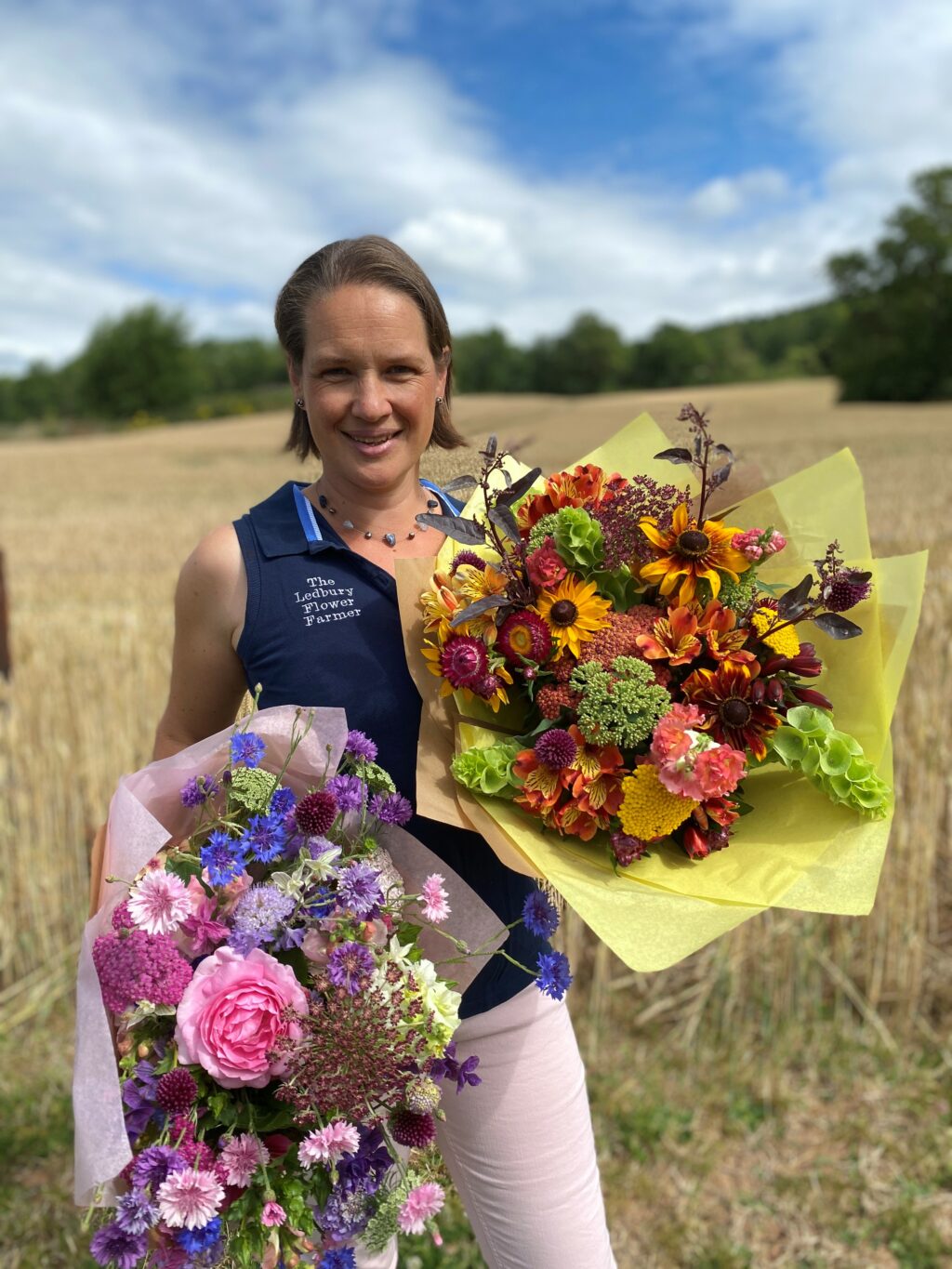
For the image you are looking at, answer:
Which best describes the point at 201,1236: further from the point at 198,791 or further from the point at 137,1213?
the point at 198,791

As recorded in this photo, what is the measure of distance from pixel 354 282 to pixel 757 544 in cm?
81

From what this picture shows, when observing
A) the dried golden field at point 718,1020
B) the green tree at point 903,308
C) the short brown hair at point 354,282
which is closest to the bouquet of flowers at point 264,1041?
the short brown hair at point 354,282

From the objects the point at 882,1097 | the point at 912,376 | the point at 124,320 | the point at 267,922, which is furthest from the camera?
the point at 124,320

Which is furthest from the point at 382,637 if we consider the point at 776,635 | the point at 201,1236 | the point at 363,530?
the point at 201,1236

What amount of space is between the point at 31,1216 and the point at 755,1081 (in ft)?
7.70

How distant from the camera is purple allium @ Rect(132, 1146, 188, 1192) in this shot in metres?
1.12

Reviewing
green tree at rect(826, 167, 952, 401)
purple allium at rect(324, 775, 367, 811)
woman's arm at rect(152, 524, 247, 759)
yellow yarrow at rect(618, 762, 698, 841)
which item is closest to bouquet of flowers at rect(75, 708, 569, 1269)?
purple allium at rect(324, 775, 367, 811)

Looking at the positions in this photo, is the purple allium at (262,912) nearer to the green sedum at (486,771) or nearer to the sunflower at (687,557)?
the green sedum at (486,771)

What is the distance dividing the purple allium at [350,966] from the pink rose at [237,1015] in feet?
0.21

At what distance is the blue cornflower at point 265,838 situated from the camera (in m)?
1.22

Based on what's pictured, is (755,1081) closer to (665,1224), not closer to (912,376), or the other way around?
(665,1224)

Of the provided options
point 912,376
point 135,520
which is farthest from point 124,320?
point 135,520

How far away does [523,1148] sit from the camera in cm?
166

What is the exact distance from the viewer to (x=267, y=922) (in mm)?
1190
